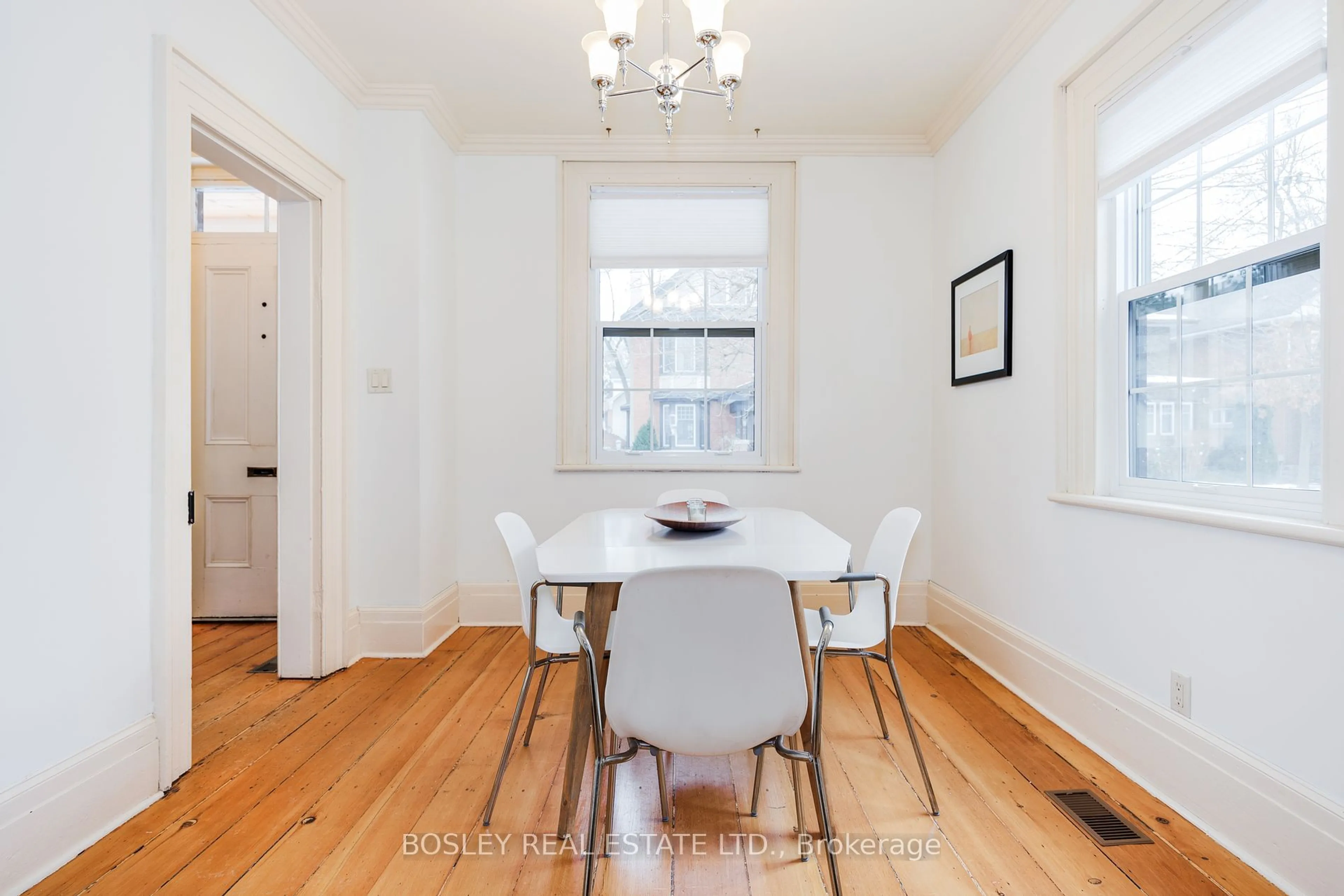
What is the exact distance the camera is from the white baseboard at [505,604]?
3.56 meters

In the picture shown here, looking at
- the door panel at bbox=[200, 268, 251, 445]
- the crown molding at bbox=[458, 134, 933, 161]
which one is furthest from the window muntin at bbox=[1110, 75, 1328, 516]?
the door panel at bbox=[200, 268, 251, 445]

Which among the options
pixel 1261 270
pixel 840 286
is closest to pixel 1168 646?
pixel 1261 270

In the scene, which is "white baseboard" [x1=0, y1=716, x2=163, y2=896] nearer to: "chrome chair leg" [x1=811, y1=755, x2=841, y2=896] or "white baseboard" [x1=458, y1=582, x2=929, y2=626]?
"white baseboard" [x1=458, y1=582, x2=929, y2=626]

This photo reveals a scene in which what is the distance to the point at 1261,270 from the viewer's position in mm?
1678

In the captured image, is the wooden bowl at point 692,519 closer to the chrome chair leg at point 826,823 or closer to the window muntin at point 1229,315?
the chrome chair leg at point 826,823

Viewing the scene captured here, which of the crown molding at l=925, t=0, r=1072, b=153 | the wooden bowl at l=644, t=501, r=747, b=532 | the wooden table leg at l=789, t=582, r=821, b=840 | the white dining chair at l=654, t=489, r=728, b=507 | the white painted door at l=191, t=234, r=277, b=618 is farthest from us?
the white painted door at l=191, t=234, r=277, b=618

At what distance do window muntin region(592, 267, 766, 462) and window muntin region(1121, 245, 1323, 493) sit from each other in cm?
194

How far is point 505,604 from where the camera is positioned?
Answer: 3.56 meters

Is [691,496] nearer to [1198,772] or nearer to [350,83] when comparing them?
[1198,772]

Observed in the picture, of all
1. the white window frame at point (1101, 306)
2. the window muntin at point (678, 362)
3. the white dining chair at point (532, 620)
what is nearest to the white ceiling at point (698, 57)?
the white window frame at point (1101, 306)

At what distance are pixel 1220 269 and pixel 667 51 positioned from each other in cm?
184

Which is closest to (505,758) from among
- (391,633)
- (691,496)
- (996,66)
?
(691,496)

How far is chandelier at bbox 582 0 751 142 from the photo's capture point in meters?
1.83

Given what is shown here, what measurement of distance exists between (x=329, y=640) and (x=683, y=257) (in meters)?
2.73
